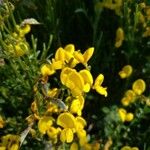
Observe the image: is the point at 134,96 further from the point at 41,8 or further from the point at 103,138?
the point at 41,8

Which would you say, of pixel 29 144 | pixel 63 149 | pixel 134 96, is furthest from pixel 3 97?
pixel 134 96

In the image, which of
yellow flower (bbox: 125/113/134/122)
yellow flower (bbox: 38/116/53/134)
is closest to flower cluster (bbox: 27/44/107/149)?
yellow flower (bbox: 38/116/53/134)

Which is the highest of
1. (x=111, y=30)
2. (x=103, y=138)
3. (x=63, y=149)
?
(x=111, y=30)

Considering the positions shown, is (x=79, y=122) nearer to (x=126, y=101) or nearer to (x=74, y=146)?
(x=74, y=146)

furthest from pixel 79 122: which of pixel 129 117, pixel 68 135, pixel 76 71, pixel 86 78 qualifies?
pixel 129 117

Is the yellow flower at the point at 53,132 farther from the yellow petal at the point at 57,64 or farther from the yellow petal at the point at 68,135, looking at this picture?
the yellow petal at the point at 57,64

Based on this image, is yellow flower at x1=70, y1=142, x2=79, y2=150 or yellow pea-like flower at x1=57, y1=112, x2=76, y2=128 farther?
yellow flower at x1=70, y1=142, x2=79, y2=150

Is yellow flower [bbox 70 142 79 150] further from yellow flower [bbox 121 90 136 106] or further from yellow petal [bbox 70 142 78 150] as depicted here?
yellow flower [bbox 121 90 136 106]
